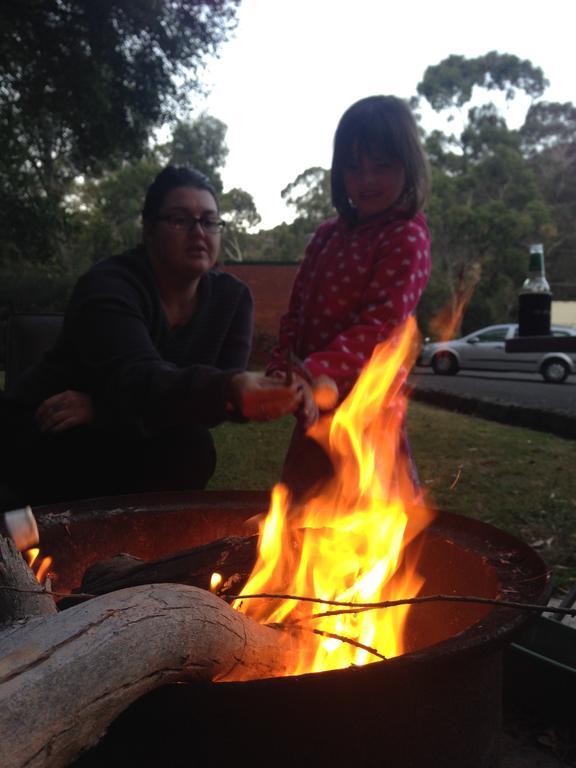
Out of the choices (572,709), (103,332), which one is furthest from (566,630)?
(103,332)

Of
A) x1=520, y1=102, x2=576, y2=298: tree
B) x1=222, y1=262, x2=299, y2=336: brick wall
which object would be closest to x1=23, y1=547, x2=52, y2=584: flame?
x1=222, y1=262, x2=299, y2=336: brick wall

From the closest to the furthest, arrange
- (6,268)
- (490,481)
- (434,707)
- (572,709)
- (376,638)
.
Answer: (434,707) → (376,638) → (572,709) → (490,481) → (6,268)

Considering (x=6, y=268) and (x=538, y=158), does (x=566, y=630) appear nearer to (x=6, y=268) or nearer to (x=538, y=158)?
(x=6, y=268)

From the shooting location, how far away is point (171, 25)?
342 inches

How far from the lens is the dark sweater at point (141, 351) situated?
1.99 metres

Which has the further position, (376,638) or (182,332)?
(182,332)

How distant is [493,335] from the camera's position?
1770cm

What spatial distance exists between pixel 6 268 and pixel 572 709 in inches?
996

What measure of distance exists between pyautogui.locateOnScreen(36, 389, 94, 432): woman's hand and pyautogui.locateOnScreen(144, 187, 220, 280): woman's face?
64cm

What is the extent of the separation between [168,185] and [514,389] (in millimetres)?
11036

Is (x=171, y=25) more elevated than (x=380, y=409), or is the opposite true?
(x=171, y=25)

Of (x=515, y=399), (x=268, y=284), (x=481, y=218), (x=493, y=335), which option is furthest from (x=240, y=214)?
(x=515, y=399)

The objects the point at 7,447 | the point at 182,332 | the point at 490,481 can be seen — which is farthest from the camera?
the point at 490,481

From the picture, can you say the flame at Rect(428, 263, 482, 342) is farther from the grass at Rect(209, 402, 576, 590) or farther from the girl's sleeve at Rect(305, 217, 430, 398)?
the girl's sleeve at Rect(305, 217, 430, 398)
